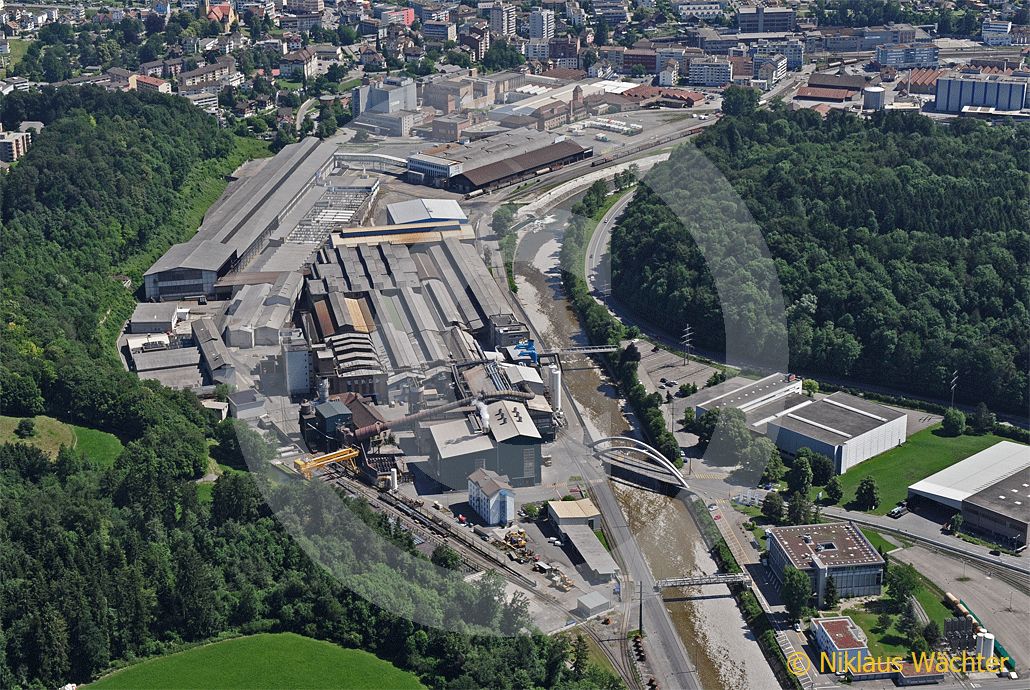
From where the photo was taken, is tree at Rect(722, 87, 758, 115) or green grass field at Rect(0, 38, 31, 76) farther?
green grass field at Rect(0, 38, 31, 76)

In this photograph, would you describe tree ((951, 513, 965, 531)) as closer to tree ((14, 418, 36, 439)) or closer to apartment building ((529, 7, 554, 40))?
tree ((14, 418, 36, 439))

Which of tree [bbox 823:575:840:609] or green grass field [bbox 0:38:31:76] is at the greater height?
green grass field [bbox 0:38:31:76]

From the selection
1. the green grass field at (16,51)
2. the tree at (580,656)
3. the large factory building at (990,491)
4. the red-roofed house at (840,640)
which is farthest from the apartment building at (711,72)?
the tree at (580,656)

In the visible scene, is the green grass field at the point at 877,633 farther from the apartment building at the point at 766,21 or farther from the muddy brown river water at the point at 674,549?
the apartment building at the point at 766,21

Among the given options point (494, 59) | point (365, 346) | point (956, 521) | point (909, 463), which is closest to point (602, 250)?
point (365, 346)

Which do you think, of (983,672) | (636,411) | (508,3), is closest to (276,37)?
(508,3)

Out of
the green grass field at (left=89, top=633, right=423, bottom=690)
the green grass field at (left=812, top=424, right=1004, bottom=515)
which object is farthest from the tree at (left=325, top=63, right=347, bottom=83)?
the green grass field at (left=89, top=633, right=423, bottom=690)

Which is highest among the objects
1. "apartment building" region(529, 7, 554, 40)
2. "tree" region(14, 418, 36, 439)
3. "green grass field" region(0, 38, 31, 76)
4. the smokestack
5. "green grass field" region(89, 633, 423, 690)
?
"apartment building" region(529, 7, 554, 40)
